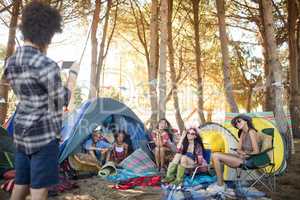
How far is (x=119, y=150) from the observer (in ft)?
24.8

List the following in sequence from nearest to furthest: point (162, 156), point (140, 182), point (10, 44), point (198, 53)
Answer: point (140, 182), point (162, 156), point (10, 44), point (198, 53)

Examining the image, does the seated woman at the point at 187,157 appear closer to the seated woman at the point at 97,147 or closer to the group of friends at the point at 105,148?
the group of friends at the point at 105,148

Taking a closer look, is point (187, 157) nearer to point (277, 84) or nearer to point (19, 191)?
point (277, 84)

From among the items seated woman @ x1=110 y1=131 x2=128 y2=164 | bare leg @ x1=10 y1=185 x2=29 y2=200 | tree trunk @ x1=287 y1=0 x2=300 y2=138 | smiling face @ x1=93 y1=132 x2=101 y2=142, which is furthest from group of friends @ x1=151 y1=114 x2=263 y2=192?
tree trunk @ x1=287 y1=0 x2=300 y2=138

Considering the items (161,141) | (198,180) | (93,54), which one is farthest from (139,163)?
(93,54)

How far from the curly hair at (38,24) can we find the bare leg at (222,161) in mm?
3600

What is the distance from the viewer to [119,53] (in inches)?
993

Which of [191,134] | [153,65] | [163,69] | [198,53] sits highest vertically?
[198,53]

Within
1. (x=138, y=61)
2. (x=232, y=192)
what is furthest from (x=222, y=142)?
(x=138, y=61)

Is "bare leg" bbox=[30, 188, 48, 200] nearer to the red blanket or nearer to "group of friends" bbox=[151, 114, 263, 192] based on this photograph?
"group of friends" bbox=[151, 114, 263, 192]

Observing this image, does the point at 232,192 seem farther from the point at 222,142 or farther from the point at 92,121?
the point at 92,121

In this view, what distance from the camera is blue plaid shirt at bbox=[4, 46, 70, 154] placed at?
7.38 ft

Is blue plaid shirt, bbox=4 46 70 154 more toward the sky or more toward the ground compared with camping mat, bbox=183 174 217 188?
more toward the sky

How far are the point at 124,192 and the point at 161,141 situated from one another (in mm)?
1904
